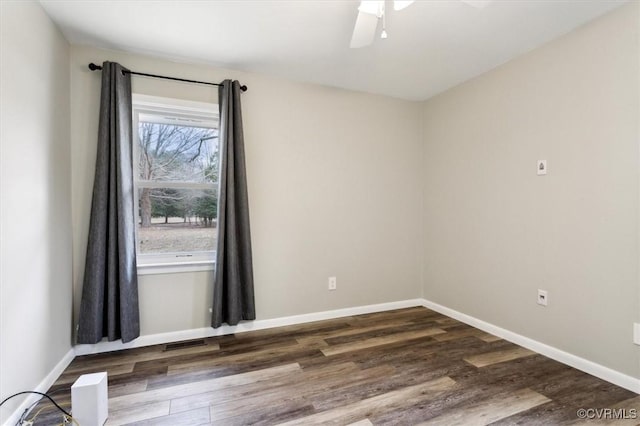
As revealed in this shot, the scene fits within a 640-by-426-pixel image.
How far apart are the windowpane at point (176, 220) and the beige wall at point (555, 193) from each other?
95.7 inches

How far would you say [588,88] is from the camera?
6.89 ft

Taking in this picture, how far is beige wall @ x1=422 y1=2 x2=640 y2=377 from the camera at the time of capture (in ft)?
6.34

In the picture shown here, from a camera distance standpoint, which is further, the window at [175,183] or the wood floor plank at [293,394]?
the window at [175,183]

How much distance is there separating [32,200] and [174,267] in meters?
1.09

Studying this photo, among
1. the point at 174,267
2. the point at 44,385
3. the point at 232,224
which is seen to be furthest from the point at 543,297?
the point at 44,385

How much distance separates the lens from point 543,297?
7.83 feet

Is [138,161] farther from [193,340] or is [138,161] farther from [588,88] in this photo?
[588,88]

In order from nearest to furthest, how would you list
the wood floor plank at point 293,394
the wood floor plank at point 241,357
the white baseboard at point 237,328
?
the wood floor plank at point 293,394 → the wood floor plank at point 241,357 → the white baseboard at point 237,328

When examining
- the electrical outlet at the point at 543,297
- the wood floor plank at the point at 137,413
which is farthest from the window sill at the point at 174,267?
the electrical outlet at the point at 543,297

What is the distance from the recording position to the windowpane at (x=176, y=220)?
2.70 metres

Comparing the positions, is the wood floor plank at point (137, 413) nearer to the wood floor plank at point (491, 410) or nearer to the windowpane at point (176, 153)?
the wood floor plank at point (491, 410)

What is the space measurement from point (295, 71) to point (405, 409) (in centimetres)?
272

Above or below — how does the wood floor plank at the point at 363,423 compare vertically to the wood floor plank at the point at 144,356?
below

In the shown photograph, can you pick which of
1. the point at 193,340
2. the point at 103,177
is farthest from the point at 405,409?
the point at 103,177
